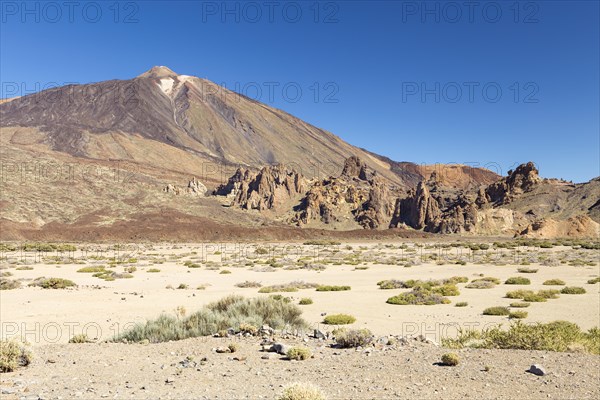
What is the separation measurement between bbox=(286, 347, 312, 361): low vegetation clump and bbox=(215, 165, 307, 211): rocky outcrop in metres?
87.2

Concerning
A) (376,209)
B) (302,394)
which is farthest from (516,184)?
(302,394)

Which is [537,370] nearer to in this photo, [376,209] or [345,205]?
[376,209]

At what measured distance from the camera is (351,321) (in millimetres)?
13539

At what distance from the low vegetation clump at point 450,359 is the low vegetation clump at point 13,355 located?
7345mm

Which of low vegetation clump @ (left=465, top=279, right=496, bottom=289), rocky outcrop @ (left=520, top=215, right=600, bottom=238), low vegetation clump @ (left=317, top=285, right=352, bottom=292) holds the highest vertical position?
rocky outcrop @ (left=520, top=215, right=600, bottom=238)

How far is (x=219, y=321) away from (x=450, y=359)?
551 centimetres

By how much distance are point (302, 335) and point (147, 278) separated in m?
18.4

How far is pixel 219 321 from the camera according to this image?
10.9 metres

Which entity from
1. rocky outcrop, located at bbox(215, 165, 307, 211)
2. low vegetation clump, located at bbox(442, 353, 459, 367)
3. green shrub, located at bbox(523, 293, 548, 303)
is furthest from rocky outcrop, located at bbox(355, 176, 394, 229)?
low vegetation clump, located at bbox(442, 353, 459, 367)

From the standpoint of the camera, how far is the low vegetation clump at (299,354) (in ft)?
27.4

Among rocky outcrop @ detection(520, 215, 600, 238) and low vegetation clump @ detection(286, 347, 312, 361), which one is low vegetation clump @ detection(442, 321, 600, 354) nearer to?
low vegetation clump @ detection(286, 347, 312, 361)

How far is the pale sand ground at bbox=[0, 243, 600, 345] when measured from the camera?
13.0 metres

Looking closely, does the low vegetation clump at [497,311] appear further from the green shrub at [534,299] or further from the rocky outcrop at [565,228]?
the rocky outcrop at [565,228]

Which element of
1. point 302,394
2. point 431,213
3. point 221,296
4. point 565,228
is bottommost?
point 221,296
